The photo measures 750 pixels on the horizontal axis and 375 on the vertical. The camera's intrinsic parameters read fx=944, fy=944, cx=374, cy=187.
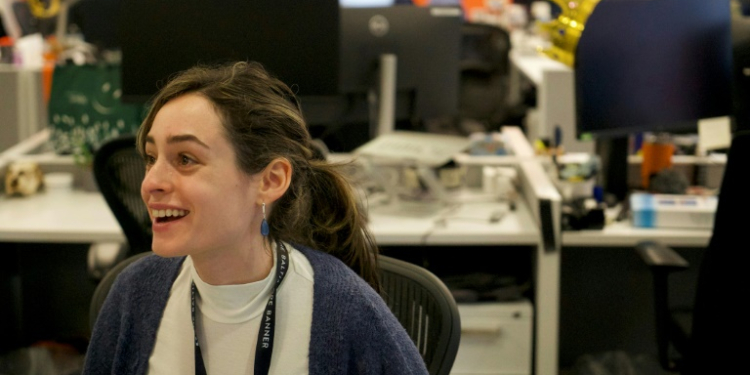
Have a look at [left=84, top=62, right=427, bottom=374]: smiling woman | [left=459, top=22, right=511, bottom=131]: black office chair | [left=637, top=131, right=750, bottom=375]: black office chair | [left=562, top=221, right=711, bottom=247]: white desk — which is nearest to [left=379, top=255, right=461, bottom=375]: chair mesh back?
[left=84, top=62, right=427, bottom=374]: smiling woman

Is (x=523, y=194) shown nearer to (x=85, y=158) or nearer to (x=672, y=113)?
(x=672, y=113)

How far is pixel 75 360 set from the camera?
2607mm

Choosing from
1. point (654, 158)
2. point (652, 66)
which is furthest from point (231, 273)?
point (654, 158)

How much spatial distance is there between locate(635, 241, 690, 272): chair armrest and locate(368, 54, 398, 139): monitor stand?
38.3 inches

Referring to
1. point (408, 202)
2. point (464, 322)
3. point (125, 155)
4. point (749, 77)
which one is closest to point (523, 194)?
point (408, 202)

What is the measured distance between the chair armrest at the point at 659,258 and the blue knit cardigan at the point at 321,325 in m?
1.13

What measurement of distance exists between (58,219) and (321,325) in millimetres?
1621

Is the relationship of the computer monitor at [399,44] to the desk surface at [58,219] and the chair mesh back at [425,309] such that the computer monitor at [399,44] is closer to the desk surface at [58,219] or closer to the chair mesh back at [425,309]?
the desk surface at [58,219]

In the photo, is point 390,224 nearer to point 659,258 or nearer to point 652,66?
point 659,258

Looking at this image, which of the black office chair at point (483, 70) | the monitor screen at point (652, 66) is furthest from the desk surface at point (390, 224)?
the black office chair at point (483, 70)

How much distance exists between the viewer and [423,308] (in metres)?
1.44

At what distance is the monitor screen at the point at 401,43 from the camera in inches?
116

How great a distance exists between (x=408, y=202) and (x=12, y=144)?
1568 mm

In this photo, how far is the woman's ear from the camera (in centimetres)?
120
